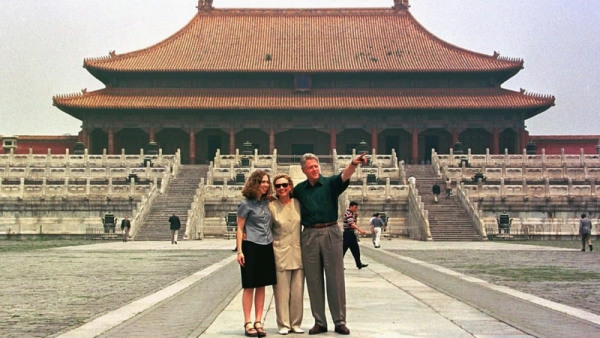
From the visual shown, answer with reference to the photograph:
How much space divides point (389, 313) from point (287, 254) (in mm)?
1833

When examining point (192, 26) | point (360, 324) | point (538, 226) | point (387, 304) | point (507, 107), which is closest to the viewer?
point (360, 324)

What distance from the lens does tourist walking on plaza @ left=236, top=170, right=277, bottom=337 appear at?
27.0 ft

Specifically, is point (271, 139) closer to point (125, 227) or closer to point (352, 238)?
point (125, 227)

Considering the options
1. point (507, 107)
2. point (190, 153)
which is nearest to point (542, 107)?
point (507, 107)

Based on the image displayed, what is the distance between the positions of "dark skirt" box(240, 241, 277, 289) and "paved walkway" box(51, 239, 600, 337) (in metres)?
0.56

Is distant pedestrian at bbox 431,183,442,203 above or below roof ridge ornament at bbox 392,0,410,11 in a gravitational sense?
below

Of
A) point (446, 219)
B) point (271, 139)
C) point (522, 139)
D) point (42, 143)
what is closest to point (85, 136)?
point (42, 143)

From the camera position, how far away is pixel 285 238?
8336 millimetres

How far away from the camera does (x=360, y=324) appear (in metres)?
8.59

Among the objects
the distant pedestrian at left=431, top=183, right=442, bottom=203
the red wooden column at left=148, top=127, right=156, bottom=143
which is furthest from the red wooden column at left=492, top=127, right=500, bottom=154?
the red wooden column at left=148, top=127, right=156, bottom=143

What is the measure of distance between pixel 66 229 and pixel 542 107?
3576 cm

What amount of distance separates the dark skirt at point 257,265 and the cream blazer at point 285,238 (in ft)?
0.38

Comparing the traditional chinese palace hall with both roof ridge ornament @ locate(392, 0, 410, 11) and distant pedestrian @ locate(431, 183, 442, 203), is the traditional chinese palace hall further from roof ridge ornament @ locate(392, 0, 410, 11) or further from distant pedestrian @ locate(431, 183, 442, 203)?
distant pedestrian @ locate(431, 183, 442, 203)

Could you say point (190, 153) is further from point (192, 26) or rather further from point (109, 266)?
point (109, 266)
